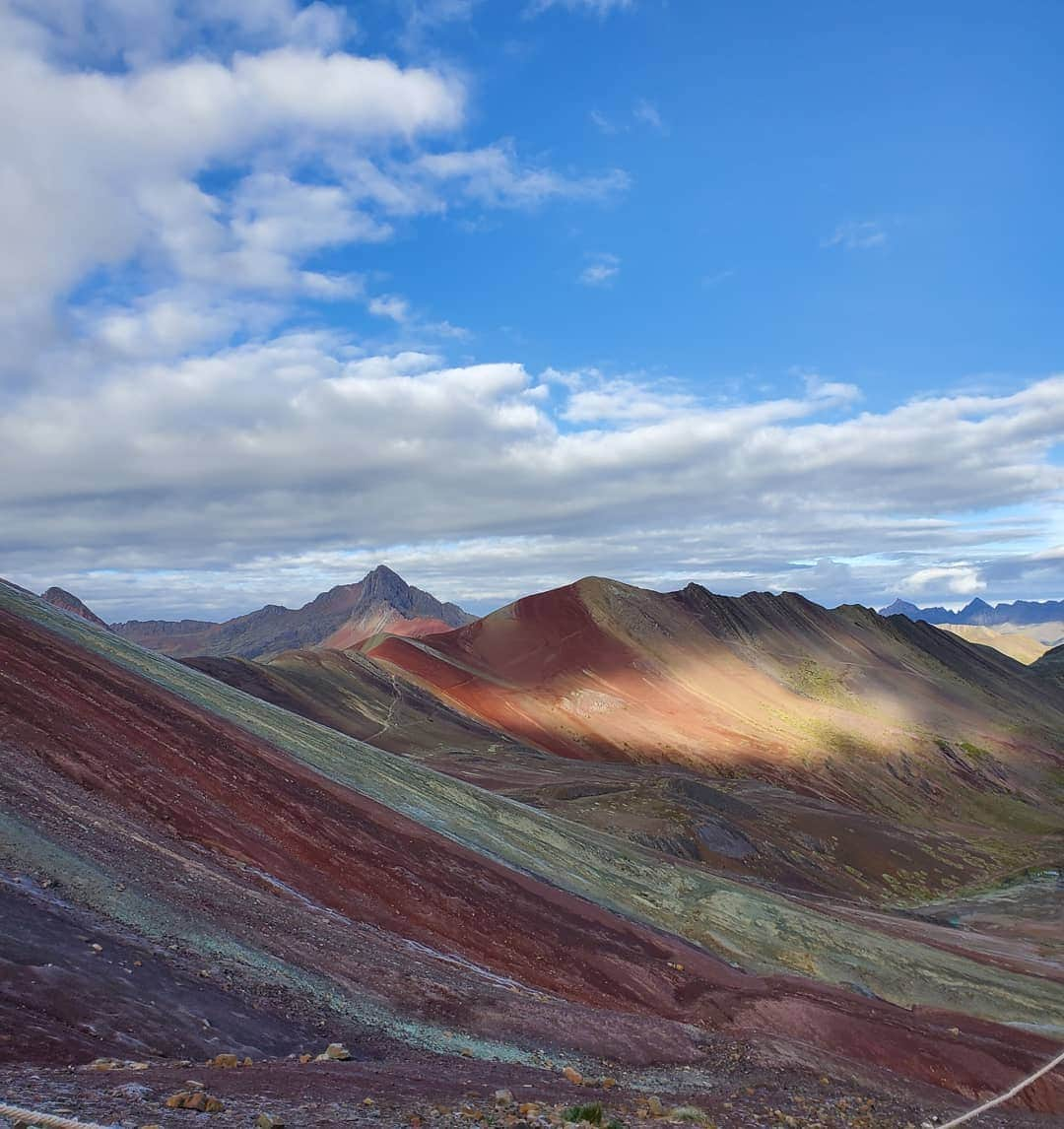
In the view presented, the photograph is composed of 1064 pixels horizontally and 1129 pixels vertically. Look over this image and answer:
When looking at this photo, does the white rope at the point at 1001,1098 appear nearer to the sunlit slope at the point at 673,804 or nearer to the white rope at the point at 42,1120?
the white rope at the point at 42,1120

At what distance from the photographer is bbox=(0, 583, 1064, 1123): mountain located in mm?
14875

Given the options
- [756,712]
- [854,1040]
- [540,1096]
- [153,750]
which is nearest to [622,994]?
[854,1040]

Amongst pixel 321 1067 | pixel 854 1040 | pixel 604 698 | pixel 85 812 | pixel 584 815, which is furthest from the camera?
pixel 604 698

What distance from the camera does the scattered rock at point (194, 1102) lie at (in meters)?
9.34

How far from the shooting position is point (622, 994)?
1041 inches

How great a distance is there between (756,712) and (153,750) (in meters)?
114

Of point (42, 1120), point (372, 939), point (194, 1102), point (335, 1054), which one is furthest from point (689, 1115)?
point (372, 939)

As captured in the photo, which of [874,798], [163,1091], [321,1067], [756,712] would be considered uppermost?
[163,1091]

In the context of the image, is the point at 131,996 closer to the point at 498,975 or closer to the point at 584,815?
the point at 498,975

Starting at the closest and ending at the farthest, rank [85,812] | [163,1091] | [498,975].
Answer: [163,1091], [85,812], [498,975]

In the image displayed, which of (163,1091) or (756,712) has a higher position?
(163,1091)

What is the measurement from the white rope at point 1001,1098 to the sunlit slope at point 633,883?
7004 millimetres

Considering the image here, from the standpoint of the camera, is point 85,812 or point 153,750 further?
point 153,750

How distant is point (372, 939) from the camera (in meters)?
22.7
